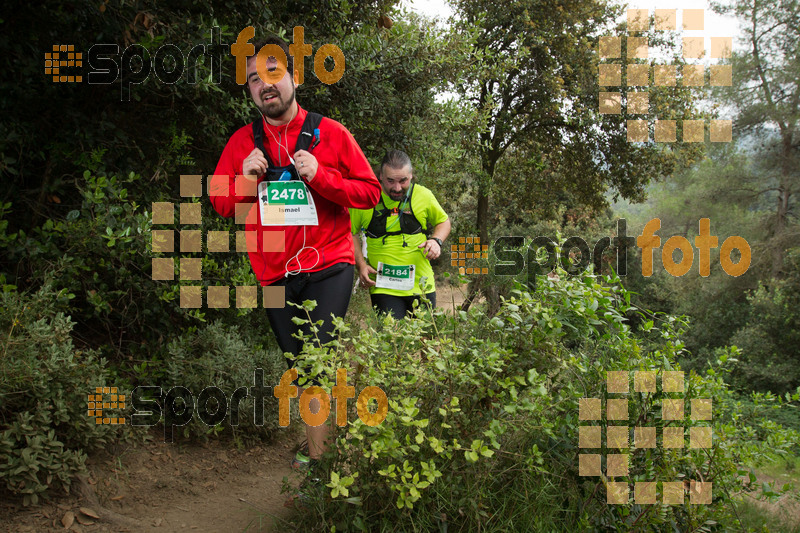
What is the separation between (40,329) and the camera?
3402 millimetres

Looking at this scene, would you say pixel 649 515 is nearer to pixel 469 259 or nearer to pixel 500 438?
pixel 500 438

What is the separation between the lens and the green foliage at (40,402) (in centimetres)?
310

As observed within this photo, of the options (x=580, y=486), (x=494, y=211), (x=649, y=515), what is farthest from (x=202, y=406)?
(x=494, y=211)

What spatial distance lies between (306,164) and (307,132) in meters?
0.26

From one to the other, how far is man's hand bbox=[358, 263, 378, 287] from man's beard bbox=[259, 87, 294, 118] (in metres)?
1.87

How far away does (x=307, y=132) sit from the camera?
3172 millimetres

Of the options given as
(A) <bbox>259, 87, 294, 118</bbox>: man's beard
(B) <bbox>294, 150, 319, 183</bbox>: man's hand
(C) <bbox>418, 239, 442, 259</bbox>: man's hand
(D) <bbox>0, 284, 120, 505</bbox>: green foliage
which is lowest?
(D) <bbox>0, 284, 120, 505</bbox>: green foliage

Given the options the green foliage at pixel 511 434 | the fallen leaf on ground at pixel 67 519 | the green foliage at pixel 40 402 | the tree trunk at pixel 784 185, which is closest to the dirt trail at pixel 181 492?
the fallen leaf on ground at pixel 67 519

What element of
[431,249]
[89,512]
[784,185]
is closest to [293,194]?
[431,249]

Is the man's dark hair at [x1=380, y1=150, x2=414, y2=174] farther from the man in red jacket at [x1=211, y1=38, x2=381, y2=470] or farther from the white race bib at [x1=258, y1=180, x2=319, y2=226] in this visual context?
the white race bib at [x1=258, y1=180, x2=319, y2=226]

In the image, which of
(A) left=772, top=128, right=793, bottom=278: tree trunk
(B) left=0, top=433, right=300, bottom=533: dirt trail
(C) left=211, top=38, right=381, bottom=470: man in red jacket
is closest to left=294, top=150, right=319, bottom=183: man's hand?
(C) left=211, top=38, right=381, bottom=470: man in red jacket

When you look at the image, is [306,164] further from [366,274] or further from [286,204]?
[366,274]

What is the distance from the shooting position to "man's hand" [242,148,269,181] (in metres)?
3.03

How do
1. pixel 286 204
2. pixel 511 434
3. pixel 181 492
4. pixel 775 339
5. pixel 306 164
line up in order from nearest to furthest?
pixel 511 434 → pixel 306 164 → pixel 286 204 → pixel 181 492 → pixel 775 339
